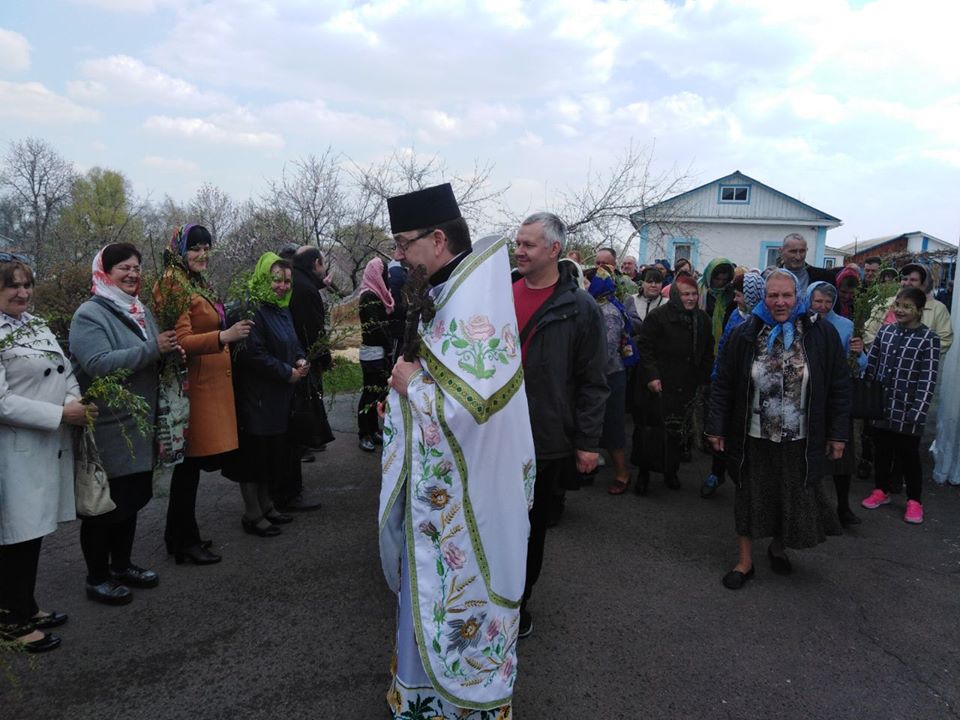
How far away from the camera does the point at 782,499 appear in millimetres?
3816

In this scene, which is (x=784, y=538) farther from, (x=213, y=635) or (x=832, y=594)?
(x=213, y=635)

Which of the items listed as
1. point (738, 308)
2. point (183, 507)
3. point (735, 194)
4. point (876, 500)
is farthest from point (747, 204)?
point (183, 507)

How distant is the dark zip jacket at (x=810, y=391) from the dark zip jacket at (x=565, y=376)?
127 cm

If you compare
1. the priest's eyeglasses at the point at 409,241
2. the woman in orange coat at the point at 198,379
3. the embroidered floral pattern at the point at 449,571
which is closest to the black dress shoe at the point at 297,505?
the woman in orange coat at the point at 198,379

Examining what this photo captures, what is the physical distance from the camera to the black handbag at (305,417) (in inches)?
186

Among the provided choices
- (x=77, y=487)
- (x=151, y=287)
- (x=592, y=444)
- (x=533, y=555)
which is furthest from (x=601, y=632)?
(x=151, y=287)

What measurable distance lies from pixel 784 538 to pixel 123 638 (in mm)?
3781

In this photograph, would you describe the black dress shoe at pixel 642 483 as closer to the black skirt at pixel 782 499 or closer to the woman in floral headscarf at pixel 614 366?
the woman in floral headscarf at pixel 614 366

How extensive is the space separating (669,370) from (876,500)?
2057mm

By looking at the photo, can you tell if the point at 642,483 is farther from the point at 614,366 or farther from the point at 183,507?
the point at 183,507

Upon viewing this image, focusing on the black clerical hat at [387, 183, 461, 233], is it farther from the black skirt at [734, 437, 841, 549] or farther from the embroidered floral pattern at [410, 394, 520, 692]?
the black skirt at [734, 437, 841, 549]

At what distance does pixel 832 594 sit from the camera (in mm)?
3768

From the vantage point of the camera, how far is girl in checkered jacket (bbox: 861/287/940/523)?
16.2ft

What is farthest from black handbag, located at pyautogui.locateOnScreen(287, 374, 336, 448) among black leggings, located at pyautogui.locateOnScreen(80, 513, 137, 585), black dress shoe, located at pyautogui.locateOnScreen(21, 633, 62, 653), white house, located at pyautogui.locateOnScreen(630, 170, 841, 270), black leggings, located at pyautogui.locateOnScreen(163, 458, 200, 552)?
white house, located at pyautogui.locateOnScreen(630, 170, 841, 270)
